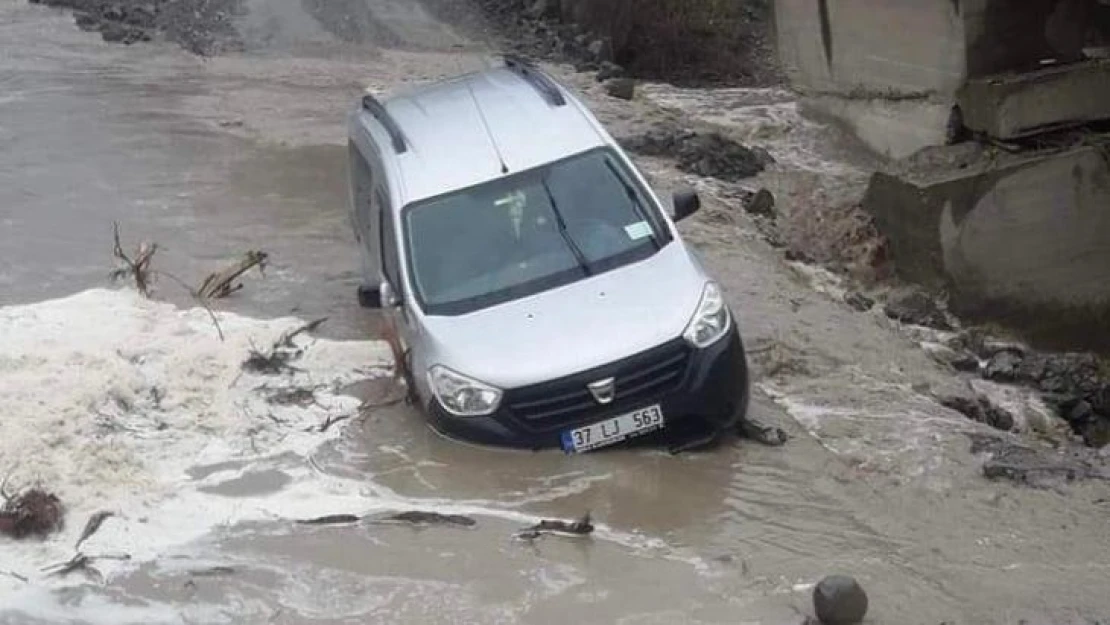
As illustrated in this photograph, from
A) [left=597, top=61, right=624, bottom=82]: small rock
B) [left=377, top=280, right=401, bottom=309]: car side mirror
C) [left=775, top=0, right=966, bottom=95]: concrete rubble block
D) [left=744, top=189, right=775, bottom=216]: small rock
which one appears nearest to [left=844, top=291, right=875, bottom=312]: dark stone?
[left=744, top=189, right=775, bottom=216]: small rock

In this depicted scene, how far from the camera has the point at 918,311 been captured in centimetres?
1397

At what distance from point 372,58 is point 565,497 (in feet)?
53.5

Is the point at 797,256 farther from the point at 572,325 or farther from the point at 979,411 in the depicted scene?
the point at 572,325

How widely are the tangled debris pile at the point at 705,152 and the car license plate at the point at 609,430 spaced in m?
8.32

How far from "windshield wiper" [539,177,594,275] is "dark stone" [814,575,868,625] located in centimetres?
275

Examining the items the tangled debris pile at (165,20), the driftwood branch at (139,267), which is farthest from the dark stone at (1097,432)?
the tangled debris pile at (165,20)

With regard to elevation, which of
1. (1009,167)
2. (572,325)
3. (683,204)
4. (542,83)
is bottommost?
(1009,167)

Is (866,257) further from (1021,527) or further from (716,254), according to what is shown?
(1021,527)

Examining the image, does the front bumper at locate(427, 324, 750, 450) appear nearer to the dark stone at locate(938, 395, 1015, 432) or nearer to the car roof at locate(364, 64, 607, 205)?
the car roof at locate(364, 64, 607, 205)

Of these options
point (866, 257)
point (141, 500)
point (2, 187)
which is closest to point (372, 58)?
point (2, 187)

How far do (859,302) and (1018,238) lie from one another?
5.04 ft

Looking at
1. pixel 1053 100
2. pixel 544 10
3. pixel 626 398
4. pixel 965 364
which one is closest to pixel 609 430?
pixel 626 398

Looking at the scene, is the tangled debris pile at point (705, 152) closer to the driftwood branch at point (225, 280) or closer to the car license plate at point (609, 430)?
the driftwood branch at point (225, 280)

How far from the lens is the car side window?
9.80 metres
